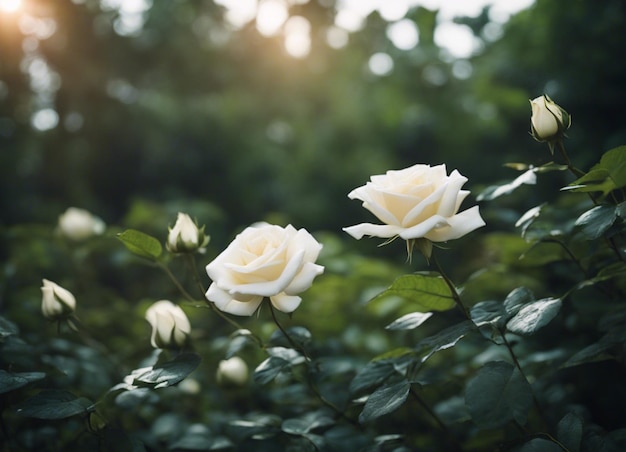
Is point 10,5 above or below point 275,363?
above

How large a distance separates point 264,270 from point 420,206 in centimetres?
23

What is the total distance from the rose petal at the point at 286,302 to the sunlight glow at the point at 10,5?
114 inches

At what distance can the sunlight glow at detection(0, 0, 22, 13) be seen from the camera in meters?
2.88

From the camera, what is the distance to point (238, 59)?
4.13 meters

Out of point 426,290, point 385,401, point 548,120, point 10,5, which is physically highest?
point 10,5

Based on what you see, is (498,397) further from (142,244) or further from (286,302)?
(142,244)

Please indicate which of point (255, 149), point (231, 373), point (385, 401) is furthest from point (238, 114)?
point (385, 401)

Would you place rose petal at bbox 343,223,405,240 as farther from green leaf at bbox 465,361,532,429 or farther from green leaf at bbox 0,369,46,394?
green leaf at bbox 0,369,46,394

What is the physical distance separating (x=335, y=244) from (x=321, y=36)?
2422 millimetres

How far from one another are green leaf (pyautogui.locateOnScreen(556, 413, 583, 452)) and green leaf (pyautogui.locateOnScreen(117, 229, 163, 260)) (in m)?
0.69

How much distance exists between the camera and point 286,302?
2.57 feet

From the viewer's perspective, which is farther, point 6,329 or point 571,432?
point 6,329

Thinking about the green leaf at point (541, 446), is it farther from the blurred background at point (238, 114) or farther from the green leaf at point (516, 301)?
the blurred background at point (238, 114)

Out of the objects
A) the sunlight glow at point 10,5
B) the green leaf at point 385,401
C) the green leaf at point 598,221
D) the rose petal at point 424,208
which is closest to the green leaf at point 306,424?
the green leaf at point 385,401
